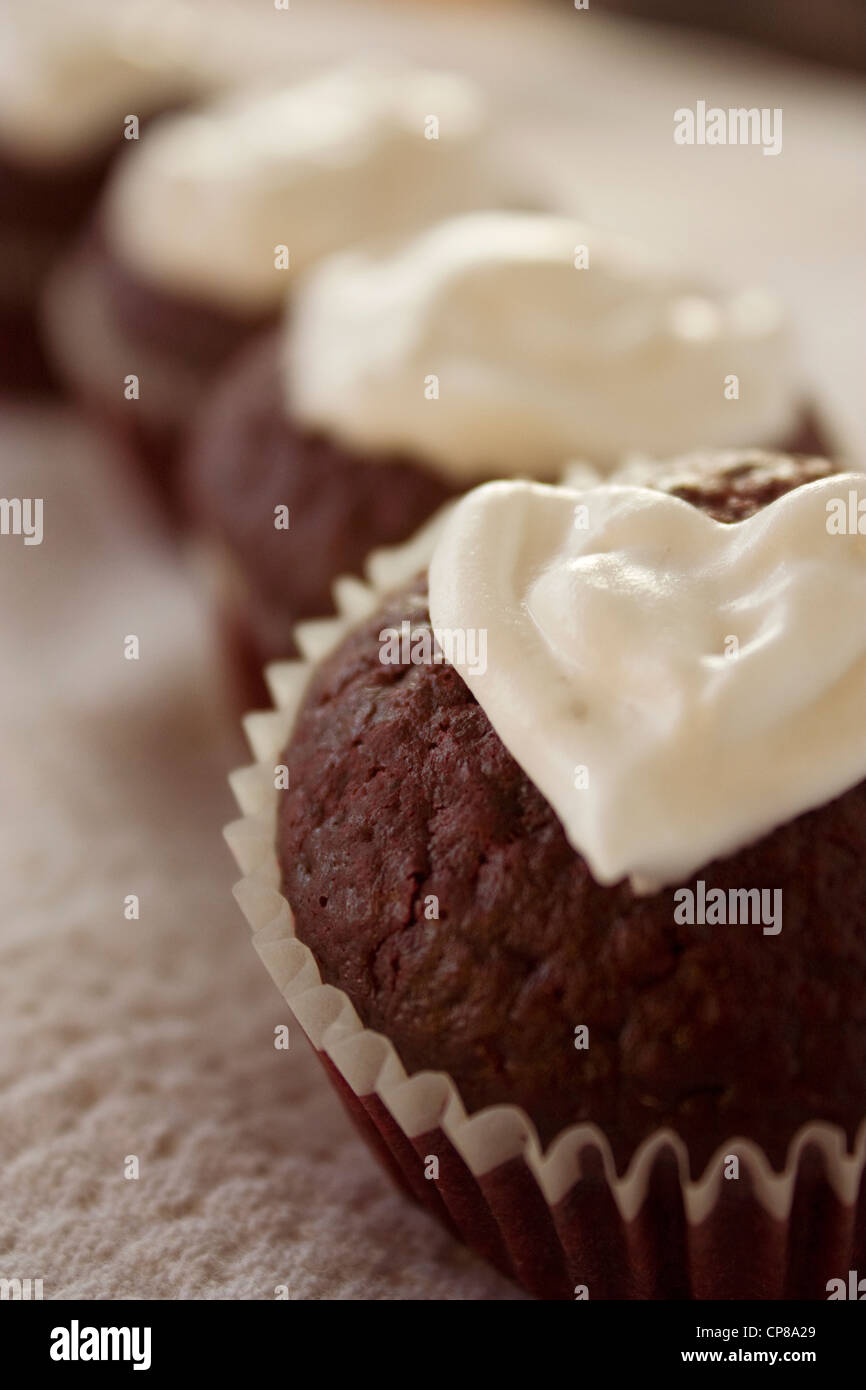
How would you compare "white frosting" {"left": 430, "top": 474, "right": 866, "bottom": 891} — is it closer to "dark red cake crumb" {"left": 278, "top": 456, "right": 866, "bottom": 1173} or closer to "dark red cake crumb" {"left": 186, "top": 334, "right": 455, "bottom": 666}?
"dark red cake crumb" {"left": 278, "top": 456, "right": 866, "bottom": 1173}

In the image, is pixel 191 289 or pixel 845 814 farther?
pixel 191 289

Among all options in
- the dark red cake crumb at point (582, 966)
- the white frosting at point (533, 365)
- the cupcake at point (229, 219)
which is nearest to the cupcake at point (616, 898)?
the dark red cake crumb at point (582, 966)

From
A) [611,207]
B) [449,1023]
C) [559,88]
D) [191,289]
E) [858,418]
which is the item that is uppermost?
[559,88]

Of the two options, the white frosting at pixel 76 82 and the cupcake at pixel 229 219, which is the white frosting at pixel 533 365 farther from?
the white frosting at pixel 76 82

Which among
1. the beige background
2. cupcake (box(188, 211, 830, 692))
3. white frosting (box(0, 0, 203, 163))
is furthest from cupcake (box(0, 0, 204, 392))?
cupcake (box(188, 211, 830, 692))

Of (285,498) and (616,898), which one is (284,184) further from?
(616,898)

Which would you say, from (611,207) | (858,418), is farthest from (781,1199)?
(611,207)
